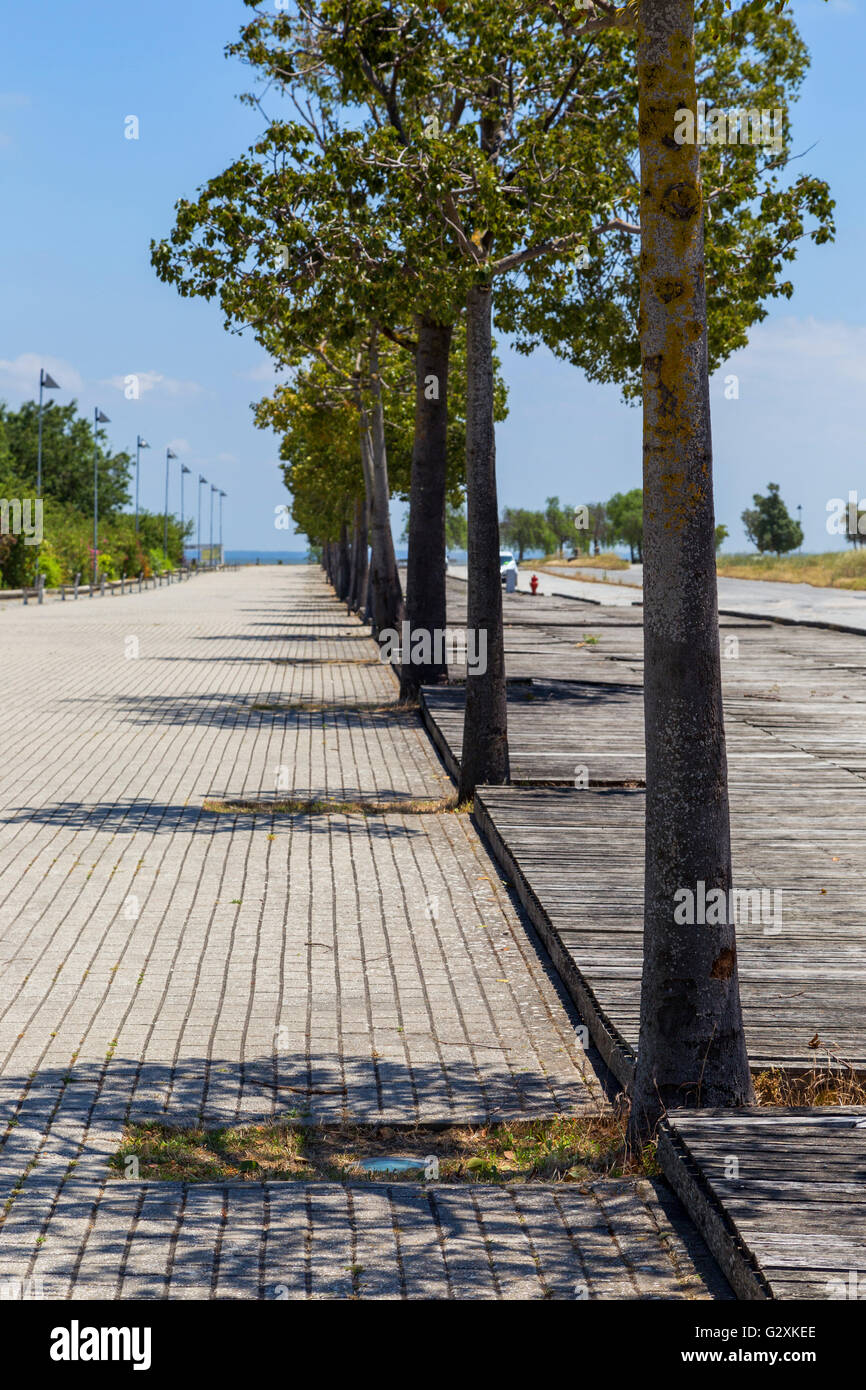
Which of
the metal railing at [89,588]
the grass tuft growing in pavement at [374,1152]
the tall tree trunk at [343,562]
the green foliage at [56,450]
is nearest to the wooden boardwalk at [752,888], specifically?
the grass tuft growing in pavement at [374,1152]

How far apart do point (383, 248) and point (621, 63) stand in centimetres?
269

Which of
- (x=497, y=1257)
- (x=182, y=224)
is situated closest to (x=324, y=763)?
(x=182, y=224)

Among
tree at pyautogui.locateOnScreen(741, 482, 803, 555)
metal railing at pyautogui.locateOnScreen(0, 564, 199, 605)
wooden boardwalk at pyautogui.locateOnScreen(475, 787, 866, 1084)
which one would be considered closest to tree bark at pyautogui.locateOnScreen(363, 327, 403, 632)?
wooden boardwalk at pyautogui.locateOnScreen(475, 787, 866, 1084)

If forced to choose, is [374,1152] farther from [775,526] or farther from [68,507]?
[775,526]

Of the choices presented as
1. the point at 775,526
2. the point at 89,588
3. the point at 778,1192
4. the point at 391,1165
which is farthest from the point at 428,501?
the point at 775,526

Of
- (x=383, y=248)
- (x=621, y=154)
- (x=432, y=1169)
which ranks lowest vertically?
(x=432, y=1169)

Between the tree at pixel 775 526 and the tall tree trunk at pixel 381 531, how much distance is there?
350 feet

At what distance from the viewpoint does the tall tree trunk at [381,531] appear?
25703 millimetres

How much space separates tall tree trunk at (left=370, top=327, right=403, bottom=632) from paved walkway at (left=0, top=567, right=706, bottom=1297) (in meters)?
10.3

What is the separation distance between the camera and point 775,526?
130000 millimetres

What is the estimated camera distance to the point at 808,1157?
4680 mm
